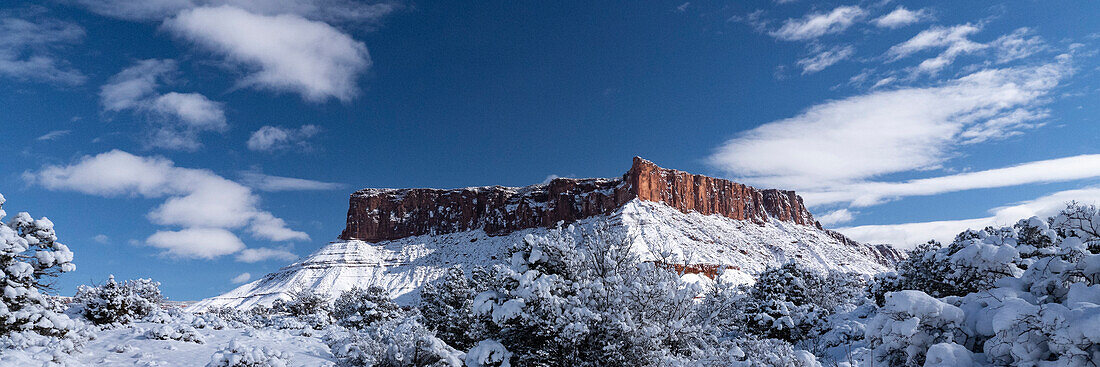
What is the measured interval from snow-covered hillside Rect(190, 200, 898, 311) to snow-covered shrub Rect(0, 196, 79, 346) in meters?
78.9

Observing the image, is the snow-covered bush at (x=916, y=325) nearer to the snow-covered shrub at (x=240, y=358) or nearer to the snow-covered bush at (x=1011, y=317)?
the snow-covered bush at (x=1011, y=317)

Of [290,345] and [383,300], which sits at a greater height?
[383,300]

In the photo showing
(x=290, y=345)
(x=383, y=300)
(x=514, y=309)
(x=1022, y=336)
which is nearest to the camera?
(x=1022, y=336)

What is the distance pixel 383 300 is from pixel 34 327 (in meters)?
26.1

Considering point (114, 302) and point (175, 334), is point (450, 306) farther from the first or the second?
point (114, 302)

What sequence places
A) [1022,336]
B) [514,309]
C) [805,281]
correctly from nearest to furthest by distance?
1. [1022,336]
2. [514,309]
3. [805,281]

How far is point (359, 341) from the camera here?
14.6 meters

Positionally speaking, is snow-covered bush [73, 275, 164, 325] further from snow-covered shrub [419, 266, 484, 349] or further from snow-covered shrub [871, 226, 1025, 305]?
snow-covered shrub [871, 226, 1025, 305]

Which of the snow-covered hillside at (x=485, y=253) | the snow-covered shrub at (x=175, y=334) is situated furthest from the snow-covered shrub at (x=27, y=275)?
the snow-covered hillside at (x=485, y=253)

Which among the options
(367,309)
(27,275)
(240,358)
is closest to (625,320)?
(240,358)

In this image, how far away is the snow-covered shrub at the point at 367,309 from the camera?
3538cm

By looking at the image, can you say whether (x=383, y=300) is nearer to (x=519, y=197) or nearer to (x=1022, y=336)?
(x=1022, y=336)

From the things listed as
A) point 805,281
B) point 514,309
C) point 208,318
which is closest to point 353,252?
point 208,318

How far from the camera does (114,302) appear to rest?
22016 millimetres
